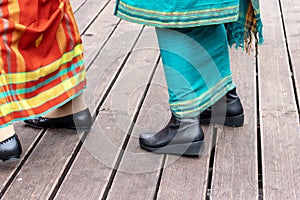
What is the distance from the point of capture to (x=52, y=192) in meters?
1.57

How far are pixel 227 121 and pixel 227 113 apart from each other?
3 cm

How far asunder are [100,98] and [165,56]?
57 centimetres

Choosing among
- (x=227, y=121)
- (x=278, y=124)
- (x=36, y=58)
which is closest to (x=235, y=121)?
(x=227, y=121)

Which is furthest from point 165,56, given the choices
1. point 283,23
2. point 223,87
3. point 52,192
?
point 283,23

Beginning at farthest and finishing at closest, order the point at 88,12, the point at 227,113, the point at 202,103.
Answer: the point at 88,12
the point at 227,113
the point at 202,103

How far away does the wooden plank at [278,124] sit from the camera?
5.09 ft

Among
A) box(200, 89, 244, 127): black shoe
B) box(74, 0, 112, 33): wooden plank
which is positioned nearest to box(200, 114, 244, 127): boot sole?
box(200, 89, 244, 127): black shoe

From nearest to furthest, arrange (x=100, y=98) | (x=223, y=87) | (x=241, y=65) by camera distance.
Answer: (x=223, y=87) < (x=100, y=98) < (x=241, y=65)

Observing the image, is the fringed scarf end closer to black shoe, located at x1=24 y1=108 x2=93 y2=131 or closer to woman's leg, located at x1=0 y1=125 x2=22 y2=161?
black shoe, located at x1=24 y1=108 x2=93 y2=131

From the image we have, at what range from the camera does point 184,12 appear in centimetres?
150

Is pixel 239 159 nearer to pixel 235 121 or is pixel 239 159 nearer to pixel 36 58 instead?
pixel 235 121

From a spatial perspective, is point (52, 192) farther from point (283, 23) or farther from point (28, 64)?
point (283, 23)

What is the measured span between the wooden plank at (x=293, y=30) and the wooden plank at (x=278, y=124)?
0.03m

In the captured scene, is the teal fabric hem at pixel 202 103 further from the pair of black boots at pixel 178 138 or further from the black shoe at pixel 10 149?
the black shoe at pixel 10 149
